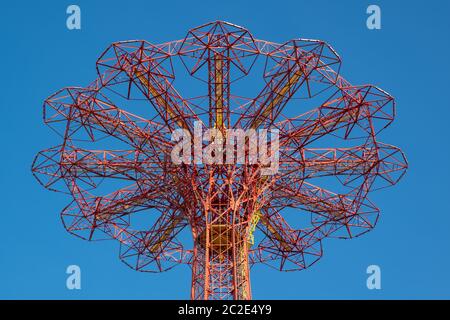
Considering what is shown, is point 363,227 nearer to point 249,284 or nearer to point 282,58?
point 249,284

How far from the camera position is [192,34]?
177 ft

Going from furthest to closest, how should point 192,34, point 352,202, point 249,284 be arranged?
1. point 352,202
2. point 249,284
3. point 192,34

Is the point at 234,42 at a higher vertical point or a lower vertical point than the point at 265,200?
higher

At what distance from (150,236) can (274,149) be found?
965 centimetres

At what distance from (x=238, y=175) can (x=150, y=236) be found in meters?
7.03

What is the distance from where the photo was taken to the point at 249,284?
57.8 metres
